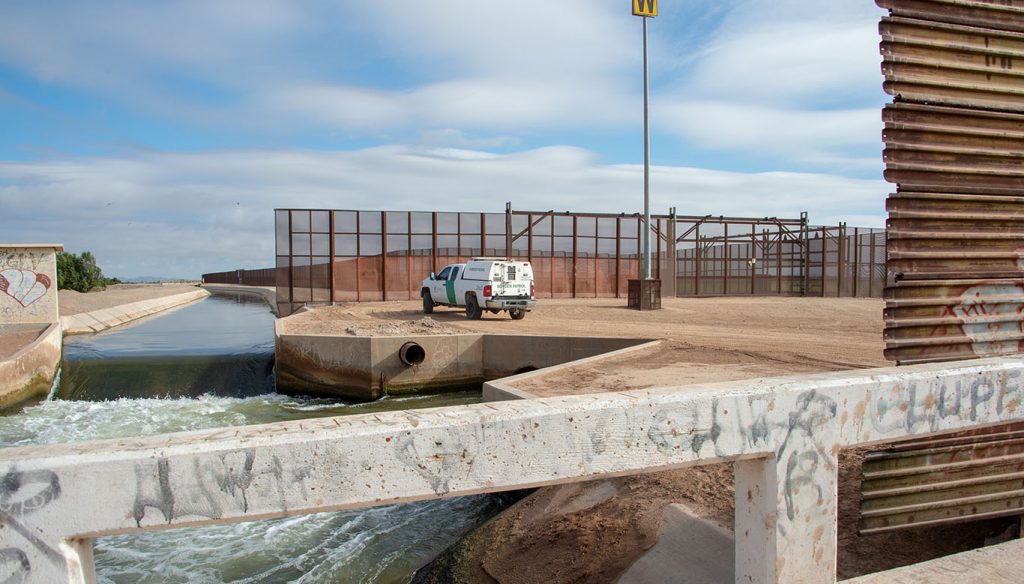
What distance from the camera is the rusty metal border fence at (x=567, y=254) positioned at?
2914cm

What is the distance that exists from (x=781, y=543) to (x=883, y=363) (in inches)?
370

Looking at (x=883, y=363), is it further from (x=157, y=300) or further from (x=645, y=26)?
(x=157, y=300)

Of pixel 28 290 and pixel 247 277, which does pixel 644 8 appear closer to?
pixel 28 290

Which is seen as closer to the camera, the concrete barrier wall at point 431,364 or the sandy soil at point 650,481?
the sandy soil at point 650,481

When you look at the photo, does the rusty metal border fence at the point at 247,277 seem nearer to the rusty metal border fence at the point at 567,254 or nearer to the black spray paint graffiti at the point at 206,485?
the rusty metal border fence at the point at 567,254

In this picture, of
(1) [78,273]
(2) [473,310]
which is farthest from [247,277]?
(2) [473,310]

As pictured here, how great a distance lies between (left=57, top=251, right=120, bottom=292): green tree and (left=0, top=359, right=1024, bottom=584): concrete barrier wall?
63.5 m

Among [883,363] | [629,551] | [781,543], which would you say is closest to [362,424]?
[781,543]

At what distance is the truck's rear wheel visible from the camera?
22047mm

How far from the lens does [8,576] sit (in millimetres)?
1924

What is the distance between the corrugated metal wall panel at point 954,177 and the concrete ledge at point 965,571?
1109 mm

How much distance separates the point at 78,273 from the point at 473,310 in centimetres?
5316

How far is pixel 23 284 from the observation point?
67.8 feet

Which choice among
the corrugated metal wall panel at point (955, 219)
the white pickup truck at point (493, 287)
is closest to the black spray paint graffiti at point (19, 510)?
the corrugated metal wall panel at point (955, 219)
